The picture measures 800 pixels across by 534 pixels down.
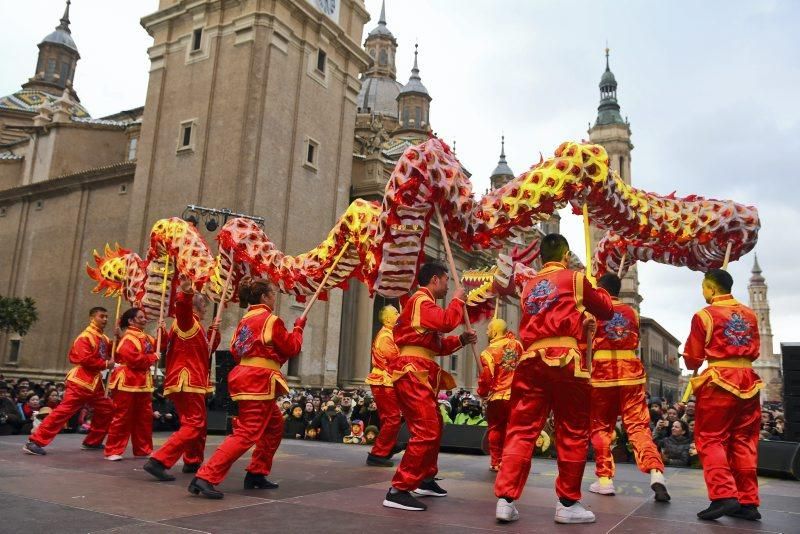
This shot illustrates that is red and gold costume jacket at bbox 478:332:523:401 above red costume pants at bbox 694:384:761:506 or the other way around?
above

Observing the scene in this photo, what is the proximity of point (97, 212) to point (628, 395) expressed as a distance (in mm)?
29063

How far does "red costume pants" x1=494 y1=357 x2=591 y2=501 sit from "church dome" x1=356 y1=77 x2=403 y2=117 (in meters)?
56.9

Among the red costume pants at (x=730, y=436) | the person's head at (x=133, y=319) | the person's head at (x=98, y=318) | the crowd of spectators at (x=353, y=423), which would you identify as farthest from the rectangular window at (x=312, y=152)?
the red costume pants at (x=730, y=436)

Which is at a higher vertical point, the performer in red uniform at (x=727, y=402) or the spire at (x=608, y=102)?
the spire at (x=608, y=102)

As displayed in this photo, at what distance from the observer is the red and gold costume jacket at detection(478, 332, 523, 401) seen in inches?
320

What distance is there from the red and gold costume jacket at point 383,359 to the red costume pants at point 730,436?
4.26 metres

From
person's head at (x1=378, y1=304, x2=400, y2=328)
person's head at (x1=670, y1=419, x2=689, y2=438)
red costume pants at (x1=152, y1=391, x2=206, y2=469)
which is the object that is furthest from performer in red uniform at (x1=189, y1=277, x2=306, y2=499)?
person's head at (x1=670, y1=419, x2=689, y2=438)

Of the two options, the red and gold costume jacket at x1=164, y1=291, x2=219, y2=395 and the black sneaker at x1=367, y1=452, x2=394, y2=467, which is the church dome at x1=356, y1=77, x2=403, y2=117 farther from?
the red and gold costume jacket at x1=164, y1=291, x2=219, y2=395

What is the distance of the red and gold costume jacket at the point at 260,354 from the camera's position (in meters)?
6.27

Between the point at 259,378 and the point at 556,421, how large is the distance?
112 inches

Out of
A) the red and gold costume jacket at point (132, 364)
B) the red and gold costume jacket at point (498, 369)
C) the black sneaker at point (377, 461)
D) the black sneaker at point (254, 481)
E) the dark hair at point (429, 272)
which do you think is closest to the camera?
the dark hair at point (429, 272)

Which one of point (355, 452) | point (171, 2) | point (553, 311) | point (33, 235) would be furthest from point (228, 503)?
point (33, 235)

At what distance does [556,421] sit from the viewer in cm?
525

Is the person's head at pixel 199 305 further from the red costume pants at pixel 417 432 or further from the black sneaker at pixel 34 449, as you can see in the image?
the red costume pants at pixel 417 432
